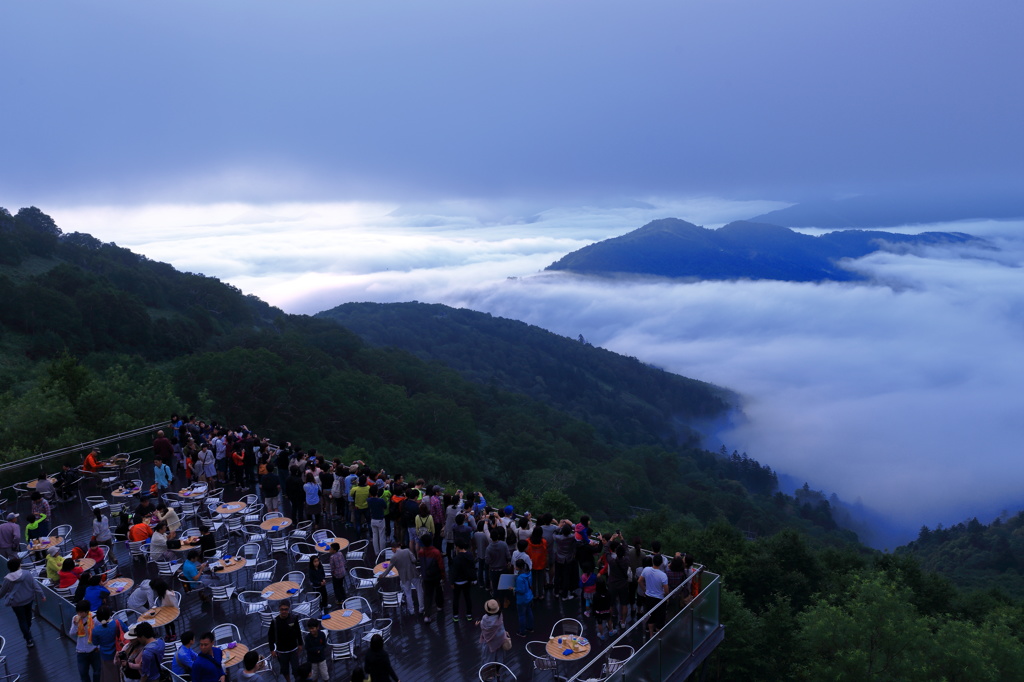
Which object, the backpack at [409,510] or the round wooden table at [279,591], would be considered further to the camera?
the backpack at [409,510]

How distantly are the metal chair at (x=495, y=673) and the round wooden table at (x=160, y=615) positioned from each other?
186 inches

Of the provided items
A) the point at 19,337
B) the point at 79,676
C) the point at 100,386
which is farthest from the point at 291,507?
the point at 19,337

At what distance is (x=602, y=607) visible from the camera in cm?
994

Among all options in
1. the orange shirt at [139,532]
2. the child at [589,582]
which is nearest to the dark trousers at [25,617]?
the orange shirt at [139,532]

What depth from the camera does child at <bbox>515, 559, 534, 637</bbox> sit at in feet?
32.5

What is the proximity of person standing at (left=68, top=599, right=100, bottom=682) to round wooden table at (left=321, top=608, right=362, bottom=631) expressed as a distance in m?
3.08

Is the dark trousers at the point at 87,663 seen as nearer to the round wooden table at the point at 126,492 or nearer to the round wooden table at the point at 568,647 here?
the round wooden table at the point at 568,647

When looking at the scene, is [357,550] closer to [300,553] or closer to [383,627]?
[300,553]

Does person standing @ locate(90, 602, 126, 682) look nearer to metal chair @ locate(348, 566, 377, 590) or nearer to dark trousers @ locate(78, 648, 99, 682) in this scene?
dark trousers @ locate(78, 648, 99, 682)

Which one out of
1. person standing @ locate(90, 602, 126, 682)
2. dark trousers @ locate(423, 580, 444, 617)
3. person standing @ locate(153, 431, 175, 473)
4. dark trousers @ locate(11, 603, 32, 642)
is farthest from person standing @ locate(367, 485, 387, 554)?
person standing @ locate(153, 431, 175, 473)

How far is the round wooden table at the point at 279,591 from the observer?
10109 mm

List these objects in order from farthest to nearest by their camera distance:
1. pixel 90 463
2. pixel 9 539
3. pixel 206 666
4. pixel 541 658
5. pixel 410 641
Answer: pixel 90 463 < pixel 9 539 < pixel 410 641 < pixel 541 658 < pixel 206 666

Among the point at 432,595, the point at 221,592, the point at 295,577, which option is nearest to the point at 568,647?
the point at 432,595

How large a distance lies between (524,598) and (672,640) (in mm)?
2335
